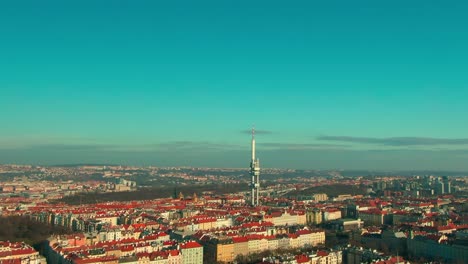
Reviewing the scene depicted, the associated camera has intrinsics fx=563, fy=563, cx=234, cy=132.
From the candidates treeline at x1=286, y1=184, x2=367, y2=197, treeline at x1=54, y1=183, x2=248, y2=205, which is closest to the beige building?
treeline at x1=286, y1=184, x2=367, y2=197

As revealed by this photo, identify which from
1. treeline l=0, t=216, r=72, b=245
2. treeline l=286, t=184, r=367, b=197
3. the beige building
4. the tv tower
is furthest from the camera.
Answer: treeline l=286, t=184, r=367, b=197

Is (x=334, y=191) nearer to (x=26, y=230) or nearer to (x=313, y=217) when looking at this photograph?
(x=313, y=217)

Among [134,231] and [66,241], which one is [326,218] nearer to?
[134,231]

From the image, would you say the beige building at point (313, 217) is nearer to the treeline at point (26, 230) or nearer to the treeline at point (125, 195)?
the treeline at point (26, 230)

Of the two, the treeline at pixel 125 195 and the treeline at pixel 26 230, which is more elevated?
the treeline at pixel 26 230

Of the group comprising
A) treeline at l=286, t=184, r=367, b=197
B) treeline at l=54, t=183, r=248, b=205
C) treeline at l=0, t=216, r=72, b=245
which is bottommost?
treeline at l=54, t=183, r=248, b=205

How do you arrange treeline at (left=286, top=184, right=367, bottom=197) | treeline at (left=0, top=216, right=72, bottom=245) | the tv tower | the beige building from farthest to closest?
treeline at (left=286, top=184, right=367, bottom=197) → the tv tower → the beige building → treeline at (left=0, top=216, right=72, bottom=245)

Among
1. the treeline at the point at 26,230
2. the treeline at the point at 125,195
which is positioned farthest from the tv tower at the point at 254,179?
the treeline at the point at 26,230

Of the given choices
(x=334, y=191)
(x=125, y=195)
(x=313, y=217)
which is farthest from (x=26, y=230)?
(x=334, y=191)

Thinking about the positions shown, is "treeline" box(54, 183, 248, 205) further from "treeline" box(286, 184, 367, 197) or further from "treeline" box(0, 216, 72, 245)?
"treeline" box(0, 216, 72, 245)
